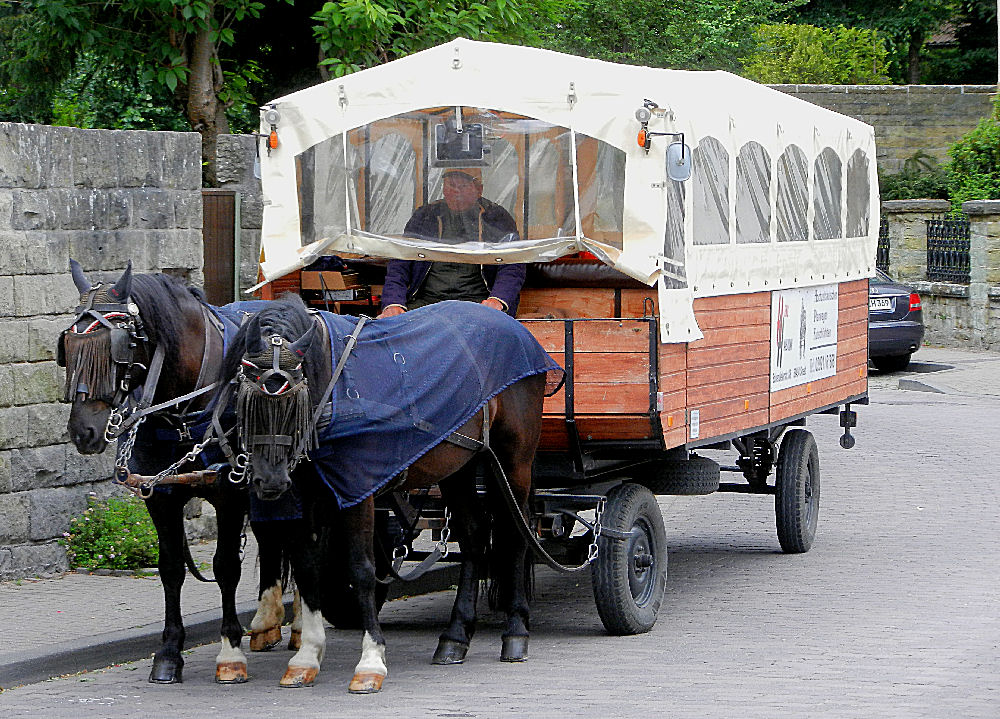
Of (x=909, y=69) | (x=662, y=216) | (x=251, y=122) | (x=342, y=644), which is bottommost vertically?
(x=342, y=644)

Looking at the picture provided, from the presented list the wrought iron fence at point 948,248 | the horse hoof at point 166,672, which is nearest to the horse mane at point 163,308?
the horse hoof at point 166,672

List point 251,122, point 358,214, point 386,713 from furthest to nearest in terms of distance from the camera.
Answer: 1. point 251,122
2. point 358,214
3. point 386,713

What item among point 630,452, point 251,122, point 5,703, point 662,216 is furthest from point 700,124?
point 251,122

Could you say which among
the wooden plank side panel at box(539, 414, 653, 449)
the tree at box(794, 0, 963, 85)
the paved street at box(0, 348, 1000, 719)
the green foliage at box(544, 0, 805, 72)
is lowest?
the paved street at box(0, 348, 1000, 719)

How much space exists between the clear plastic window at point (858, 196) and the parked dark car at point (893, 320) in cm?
1028

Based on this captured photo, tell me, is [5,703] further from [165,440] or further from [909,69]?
[909,69]

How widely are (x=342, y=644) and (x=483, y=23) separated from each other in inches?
257

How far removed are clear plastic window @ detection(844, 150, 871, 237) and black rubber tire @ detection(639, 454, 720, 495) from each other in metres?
3.04

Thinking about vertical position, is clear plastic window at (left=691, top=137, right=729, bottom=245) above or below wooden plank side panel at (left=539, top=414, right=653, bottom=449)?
above

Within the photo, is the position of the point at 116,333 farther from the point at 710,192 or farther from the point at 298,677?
the point at 710,192

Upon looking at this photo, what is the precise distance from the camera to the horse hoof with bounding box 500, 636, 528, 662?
7.57 metres

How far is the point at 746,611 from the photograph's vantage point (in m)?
8.80

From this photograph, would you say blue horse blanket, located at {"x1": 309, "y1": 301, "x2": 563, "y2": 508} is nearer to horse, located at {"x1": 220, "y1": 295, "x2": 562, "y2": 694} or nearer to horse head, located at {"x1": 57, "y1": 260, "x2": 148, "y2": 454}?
horse, located at {"x1": 220, "y1": 295, "x2": 562, "y2": 694}

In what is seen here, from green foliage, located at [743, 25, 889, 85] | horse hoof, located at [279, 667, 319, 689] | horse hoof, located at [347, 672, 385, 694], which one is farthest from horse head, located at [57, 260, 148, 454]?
green foliage, located at [743, 25, 889, 85]
